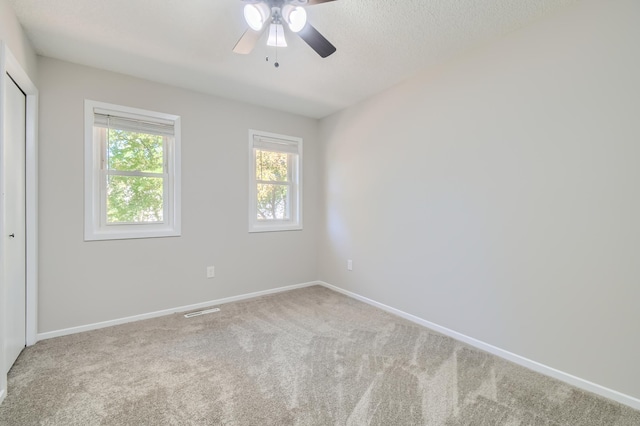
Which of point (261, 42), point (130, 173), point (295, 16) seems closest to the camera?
point (295, 16)

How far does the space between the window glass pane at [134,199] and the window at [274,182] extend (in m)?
1.03

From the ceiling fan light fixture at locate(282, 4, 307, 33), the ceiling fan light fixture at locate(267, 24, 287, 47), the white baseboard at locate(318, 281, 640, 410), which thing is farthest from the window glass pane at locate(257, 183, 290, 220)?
the ceiling fan light fixture at locate(282, 4, 307, 33)

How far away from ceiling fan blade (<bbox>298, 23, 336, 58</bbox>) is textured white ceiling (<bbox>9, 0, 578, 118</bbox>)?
0.27 metres

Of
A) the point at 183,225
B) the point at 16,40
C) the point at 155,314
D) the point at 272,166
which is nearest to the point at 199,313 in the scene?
the point at 155,314

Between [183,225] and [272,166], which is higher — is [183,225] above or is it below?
below

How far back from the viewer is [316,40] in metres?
1.86

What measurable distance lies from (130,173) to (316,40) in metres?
2.30

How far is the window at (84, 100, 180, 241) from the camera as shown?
2.75 meters

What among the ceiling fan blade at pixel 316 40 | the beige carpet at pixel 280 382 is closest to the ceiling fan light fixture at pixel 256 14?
the ceiling fan blade at pixel 316 40

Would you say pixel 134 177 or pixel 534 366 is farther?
pixel 134 177

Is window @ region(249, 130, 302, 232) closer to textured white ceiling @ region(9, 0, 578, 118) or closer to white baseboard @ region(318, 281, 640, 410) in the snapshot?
textured white ceiling @ region(9, 0, 578, 118)

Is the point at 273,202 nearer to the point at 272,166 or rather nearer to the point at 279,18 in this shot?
the point at 272,166

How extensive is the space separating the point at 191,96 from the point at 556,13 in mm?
3255

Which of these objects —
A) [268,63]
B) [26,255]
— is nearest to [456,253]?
[268,63]
